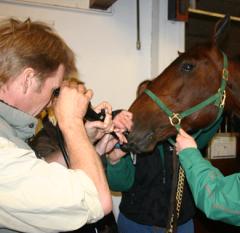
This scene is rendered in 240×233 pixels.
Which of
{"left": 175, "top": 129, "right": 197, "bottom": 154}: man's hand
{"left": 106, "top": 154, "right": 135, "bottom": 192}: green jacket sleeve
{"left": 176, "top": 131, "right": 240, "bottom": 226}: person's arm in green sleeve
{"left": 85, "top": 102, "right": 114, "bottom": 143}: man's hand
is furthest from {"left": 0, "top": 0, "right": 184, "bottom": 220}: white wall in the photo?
{"left": 176, "top": 131, "right": 240, "bottom": 226}: person's arm in green sleeve

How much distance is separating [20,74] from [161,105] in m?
0.65

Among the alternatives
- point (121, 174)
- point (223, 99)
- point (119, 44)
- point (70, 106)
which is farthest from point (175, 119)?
point (119, 44)

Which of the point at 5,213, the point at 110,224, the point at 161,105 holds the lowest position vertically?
the point at 110,224

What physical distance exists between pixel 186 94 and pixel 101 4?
1055 millimetres

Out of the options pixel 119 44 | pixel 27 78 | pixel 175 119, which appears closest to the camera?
pixel 27 78

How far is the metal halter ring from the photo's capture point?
1.21 meters

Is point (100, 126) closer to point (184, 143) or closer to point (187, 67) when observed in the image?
point (184, 143)

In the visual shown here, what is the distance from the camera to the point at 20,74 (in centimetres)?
72

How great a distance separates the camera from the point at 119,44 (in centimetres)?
211

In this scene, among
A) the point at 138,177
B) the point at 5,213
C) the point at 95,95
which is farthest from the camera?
the point at 95,95

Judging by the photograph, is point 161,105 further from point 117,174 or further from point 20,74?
point 20,74

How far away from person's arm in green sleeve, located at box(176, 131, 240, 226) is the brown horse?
0.29m

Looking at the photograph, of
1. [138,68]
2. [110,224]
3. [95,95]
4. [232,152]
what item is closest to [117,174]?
[110,224]

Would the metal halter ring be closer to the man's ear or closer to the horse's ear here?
the horse's ear
